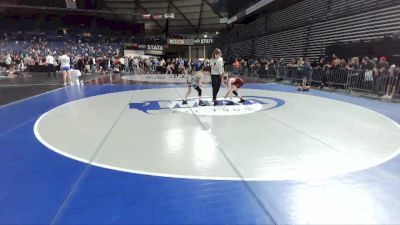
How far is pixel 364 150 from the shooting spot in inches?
195

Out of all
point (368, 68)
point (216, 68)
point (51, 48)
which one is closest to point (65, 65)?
point (216, 68)

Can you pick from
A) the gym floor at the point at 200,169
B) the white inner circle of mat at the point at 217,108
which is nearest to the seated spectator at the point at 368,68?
the white inner circle of mat at the point at 217,108

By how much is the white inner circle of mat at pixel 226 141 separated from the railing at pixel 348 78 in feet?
11.1

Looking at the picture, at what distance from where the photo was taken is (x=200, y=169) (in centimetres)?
412

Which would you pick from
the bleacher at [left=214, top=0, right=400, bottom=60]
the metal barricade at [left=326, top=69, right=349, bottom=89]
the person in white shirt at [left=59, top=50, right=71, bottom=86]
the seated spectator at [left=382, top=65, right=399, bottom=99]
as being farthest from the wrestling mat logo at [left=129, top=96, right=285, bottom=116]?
the bleacher at [left=214, top=0, right=400, bottom=60]

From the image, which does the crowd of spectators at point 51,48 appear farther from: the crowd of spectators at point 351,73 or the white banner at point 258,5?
the crowd of spectators at point 351,73

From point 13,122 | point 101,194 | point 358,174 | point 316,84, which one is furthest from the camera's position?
point 316,84

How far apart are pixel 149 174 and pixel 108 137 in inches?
83.1

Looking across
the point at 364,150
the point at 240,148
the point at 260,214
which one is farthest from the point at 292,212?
the point at 364,150

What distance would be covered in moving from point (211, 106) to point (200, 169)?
514cm

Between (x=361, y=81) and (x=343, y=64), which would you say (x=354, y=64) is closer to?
(x=343, y=64)

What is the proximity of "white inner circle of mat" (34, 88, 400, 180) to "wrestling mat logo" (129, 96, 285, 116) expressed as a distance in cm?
35

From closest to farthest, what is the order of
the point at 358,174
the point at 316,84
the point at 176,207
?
the point at 176,207 < the point at 358,174 < the point at 316,84

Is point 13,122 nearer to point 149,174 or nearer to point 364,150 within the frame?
point 149,174
